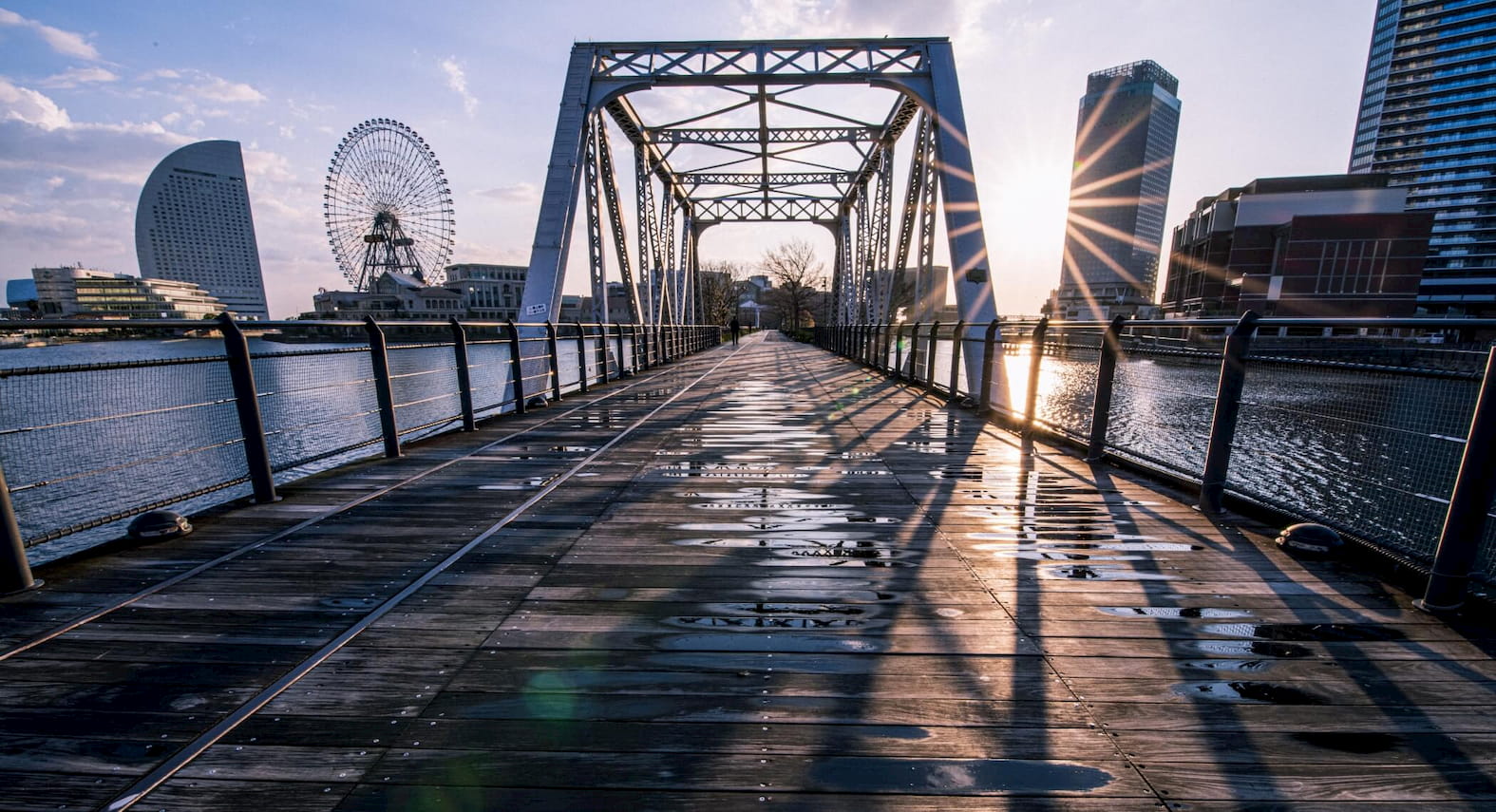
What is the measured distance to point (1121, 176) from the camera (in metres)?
149

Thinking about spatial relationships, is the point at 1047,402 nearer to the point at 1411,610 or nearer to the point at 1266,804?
the point at 1411,610

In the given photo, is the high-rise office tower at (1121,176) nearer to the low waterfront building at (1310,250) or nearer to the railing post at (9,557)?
the low waterfront building at (1310,250)

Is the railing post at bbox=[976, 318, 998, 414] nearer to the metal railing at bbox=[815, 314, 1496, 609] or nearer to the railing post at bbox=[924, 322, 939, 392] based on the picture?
the metal railing at bbox=[815, 314, 1496, 609]

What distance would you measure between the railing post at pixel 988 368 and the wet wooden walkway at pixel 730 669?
11.3 ft

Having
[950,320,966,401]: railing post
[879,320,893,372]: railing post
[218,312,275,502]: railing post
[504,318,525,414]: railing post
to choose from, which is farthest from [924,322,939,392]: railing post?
[218,312,275,502]: railing post

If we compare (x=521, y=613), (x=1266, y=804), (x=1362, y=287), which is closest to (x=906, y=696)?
(x=1266, y=804)

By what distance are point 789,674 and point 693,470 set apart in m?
2.75

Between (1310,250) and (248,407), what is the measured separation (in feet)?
267

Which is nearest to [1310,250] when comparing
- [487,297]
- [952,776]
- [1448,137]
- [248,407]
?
[1448,137]

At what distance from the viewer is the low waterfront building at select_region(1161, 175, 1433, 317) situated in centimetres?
5525

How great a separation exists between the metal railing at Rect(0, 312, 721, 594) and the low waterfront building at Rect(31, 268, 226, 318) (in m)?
34.2

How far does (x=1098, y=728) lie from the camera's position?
1622 millimetres

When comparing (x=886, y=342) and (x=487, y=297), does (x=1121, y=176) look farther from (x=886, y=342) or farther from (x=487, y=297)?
(x=886, y=342)

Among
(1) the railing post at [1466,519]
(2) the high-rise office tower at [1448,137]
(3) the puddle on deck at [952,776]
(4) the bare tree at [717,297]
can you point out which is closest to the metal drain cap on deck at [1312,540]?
(1) the railing post at [1466,519]
